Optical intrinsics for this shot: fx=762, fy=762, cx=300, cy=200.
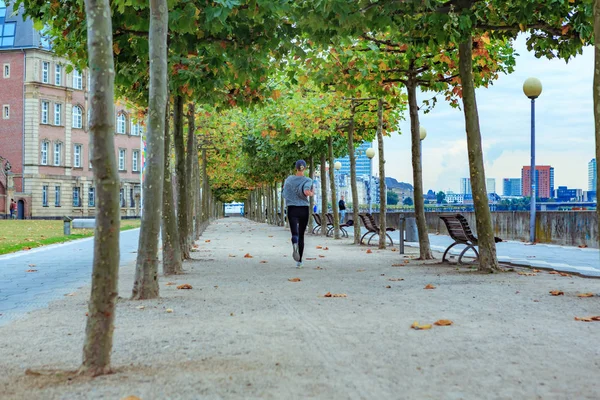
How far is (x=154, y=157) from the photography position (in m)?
8.77

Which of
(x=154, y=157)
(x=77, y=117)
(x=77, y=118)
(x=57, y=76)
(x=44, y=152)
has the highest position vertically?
(x=57, y=76)

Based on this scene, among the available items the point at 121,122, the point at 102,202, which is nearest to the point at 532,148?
→ the point at 102,202

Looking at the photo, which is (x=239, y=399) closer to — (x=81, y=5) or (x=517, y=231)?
(x=81, y=5)

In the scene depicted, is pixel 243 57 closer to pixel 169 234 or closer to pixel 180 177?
pixel 169 234

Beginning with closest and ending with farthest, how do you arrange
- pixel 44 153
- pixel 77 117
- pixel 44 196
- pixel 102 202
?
pixel 102 202
pixel 44 196
pixel 44 153
pixel 77 117

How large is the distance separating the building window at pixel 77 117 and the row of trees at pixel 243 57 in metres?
65.8

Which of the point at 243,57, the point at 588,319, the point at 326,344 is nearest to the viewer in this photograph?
the point at 326,344

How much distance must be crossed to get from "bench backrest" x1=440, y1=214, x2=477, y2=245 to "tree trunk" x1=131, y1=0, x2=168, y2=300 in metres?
6.68

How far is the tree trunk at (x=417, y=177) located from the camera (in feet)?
54.9

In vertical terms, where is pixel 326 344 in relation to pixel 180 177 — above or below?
below

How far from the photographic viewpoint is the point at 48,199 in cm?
7681

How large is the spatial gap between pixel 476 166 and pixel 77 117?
2896 inches

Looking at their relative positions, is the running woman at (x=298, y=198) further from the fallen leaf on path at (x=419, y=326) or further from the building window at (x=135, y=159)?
the building window at (x=135, y=159)

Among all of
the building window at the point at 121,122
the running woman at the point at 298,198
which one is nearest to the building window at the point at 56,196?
the building window at the point at 121,122
